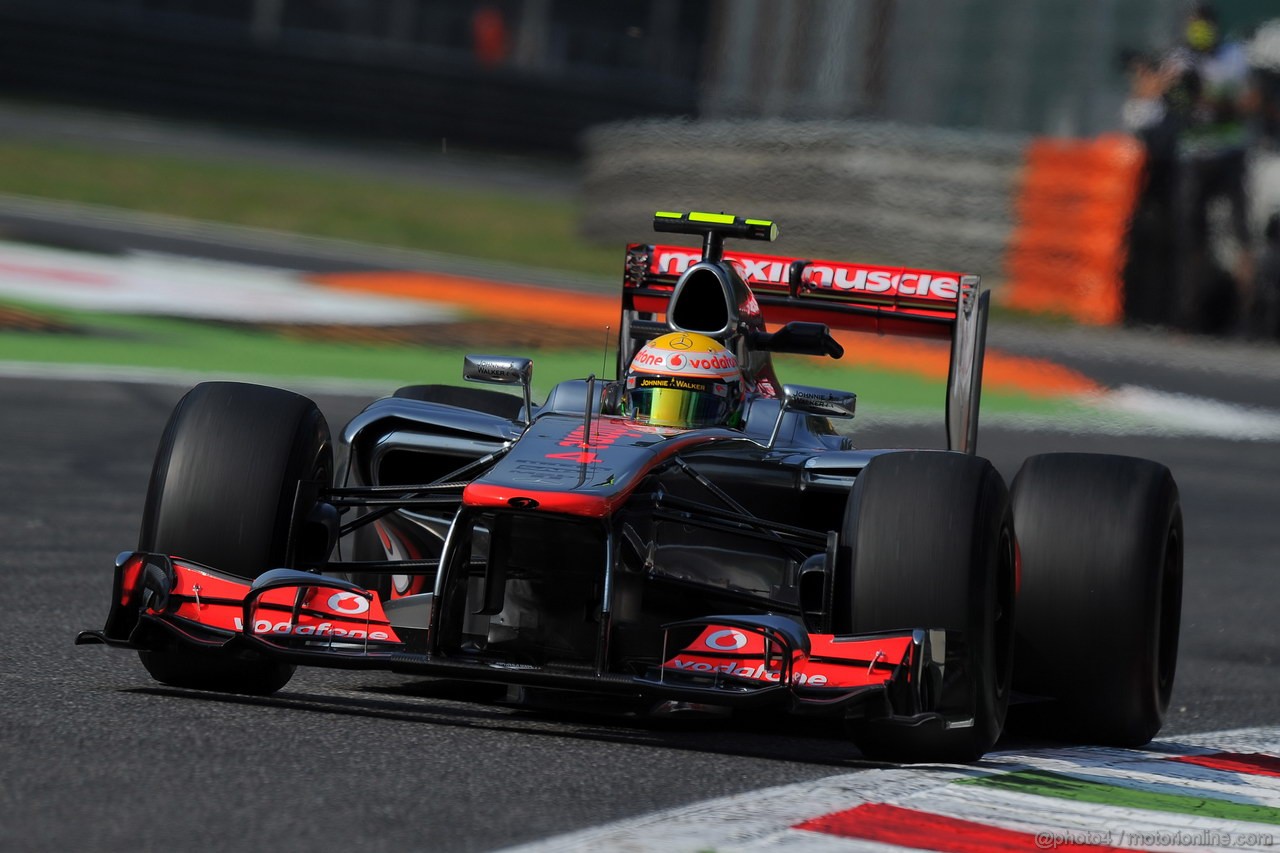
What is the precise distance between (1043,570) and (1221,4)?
67.6ft

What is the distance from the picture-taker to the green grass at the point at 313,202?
21688mm

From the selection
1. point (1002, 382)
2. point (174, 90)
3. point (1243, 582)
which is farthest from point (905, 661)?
point (174, 90)

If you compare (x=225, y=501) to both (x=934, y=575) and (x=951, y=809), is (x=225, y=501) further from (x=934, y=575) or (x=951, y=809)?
(x=951, y=809)

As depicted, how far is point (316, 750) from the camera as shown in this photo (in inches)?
187

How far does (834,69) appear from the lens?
26.7 meters

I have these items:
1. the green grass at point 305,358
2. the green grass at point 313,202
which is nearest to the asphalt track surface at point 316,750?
the green grass at point 305,358

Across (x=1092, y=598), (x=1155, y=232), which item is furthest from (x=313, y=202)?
(x=1092, y=598)

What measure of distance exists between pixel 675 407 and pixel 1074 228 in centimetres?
1271

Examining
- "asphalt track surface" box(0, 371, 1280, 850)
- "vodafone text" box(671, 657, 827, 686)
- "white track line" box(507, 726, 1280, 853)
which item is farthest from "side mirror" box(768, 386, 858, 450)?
"vodafone text" box(671, 657, 827, 686)

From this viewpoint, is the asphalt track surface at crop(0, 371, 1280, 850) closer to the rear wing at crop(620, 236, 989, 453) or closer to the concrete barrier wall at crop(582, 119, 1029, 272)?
the rear wing at crop(620, 236, 989, 453)

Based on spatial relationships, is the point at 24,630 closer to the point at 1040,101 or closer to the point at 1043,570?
the point at 1043,570

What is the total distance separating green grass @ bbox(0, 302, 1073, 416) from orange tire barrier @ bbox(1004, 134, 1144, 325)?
335 centimetres

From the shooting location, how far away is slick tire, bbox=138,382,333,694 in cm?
559

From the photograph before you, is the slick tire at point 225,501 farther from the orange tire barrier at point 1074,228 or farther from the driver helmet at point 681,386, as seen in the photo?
the orange tire barrier at point 1074,228
